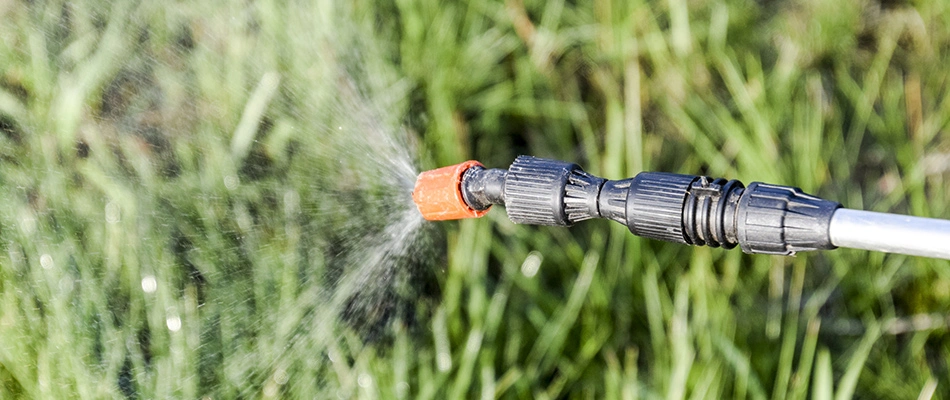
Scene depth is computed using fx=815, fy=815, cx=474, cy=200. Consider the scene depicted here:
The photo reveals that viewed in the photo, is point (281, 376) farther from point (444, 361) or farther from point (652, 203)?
point (652, 203)

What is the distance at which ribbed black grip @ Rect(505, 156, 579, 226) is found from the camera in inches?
44.1

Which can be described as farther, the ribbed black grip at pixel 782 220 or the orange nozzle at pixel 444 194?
the orange nozzle at pixel 444 194

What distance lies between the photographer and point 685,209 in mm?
1020

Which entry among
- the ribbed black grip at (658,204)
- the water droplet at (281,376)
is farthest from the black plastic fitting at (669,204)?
the water droplet at (281,376)

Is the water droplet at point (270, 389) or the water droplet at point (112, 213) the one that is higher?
the water droplet at point (112, 213)

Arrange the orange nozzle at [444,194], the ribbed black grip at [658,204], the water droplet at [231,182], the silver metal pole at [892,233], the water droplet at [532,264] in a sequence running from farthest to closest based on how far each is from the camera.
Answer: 1. the water droplet at [532,264]
2. the water droplet at [231,182]
3. the orange nozzle at [444,194]
4. the ribbed black grip at [658,204]
5. the silver metal pole at [892,233]

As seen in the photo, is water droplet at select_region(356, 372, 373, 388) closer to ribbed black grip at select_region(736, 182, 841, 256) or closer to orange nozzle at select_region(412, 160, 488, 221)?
orange nozzle at select_region(412, 160, 488, 221)

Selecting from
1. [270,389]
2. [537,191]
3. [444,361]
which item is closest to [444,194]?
[537,191]

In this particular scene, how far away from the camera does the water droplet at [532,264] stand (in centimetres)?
168

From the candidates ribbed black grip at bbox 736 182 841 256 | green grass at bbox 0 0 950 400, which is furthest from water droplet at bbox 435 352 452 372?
ribbed black grip at bbox 736 182 841 256

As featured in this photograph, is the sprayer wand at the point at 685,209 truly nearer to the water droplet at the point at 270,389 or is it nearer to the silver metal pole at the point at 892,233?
the silver metal pole at the point at 892,233

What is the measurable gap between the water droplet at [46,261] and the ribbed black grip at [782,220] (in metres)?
1.02

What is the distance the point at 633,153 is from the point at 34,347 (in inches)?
47.6

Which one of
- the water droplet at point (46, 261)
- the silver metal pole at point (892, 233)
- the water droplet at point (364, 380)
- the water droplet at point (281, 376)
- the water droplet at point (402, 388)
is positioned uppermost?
the water droplet at point (46, 261)
